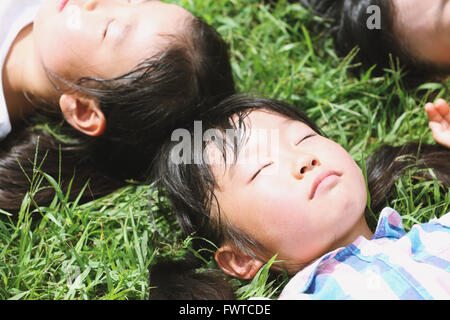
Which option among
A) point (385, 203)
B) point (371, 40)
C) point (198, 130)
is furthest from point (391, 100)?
point (198, 130)

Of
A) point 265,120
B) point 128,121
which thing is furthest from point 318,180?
point 128,121

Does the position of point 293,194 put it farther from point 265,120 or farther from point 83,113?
point 83,113

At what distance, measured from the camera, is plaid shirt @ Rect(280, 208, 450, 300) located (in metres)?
1.35

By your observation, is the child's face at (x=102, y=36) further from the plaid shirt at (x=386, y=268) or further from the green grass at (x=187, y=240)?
the plaid shirt at (x=386, y=268)

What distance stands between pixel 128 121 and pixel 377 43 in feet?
3.63

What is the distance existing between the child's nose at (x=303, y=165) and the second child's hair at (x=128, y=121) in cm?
60

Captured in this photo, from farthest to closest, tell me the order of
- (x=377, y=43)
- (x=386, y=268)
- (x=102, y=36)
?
(x=377, y=43), (x=102, y=36), (x=386, y=268)

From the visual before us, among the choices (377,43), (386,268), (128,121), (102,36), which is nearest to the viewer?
(386,268)

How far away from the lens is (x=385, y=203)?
1770 millimetres

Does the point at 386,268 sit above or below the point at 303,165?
below

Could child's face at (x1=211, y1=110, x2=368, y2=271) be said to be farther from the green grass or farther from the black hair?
the black hair

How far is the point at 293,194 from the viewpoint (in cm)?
141

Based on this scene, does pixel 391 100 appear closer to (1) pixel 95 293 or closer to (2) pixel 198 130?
(2) pixel 198 130

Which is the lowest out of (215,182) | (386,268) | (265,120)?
(386,268)
